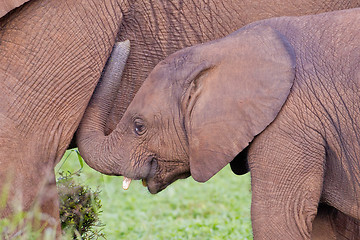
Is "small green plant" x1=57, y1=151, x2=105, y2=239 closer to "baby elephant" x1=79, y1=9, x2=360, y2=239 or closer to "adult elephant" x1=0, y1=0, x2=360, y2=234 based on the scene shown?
"adult elephant" x1=0, y1=0, x2=360, y2=234

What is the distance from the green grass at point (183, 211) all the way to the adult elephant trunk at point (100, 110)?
394mm

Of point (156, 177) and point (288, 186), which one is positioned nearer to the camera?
point (288, 186)

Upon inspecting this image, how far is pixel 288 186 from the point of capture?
16.6ft

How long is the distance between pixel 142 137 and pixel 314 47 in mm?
1139

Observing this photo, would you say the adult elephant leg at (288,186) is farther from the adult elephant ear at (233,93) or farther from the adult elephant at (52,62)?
the adult elephant at (52,62)

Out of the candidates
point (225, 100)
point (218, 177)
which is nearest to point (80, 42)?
point (225, 100)

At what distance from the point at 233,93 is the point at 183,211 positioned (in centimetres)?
409

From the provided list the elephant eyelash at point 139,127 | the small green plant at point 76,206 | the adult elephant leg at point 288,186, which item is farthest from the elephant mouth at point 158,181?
the adult elephant leg at point 288,186

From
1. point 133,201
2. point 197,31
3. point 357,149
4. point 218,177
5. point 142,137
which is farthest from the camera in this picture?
point 218,177

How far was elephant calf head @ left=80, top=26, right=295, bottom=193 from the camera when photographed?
17.0 ft

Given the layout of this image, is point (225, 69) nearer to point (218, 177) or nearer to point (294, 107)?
point (294, 107)

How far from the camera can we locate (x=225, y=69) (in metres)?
5.25

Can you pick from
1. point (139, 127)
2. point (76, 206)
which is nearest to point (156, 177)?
point (139, 127)

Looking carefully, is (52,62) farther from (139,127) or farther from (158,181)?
(158,181)
